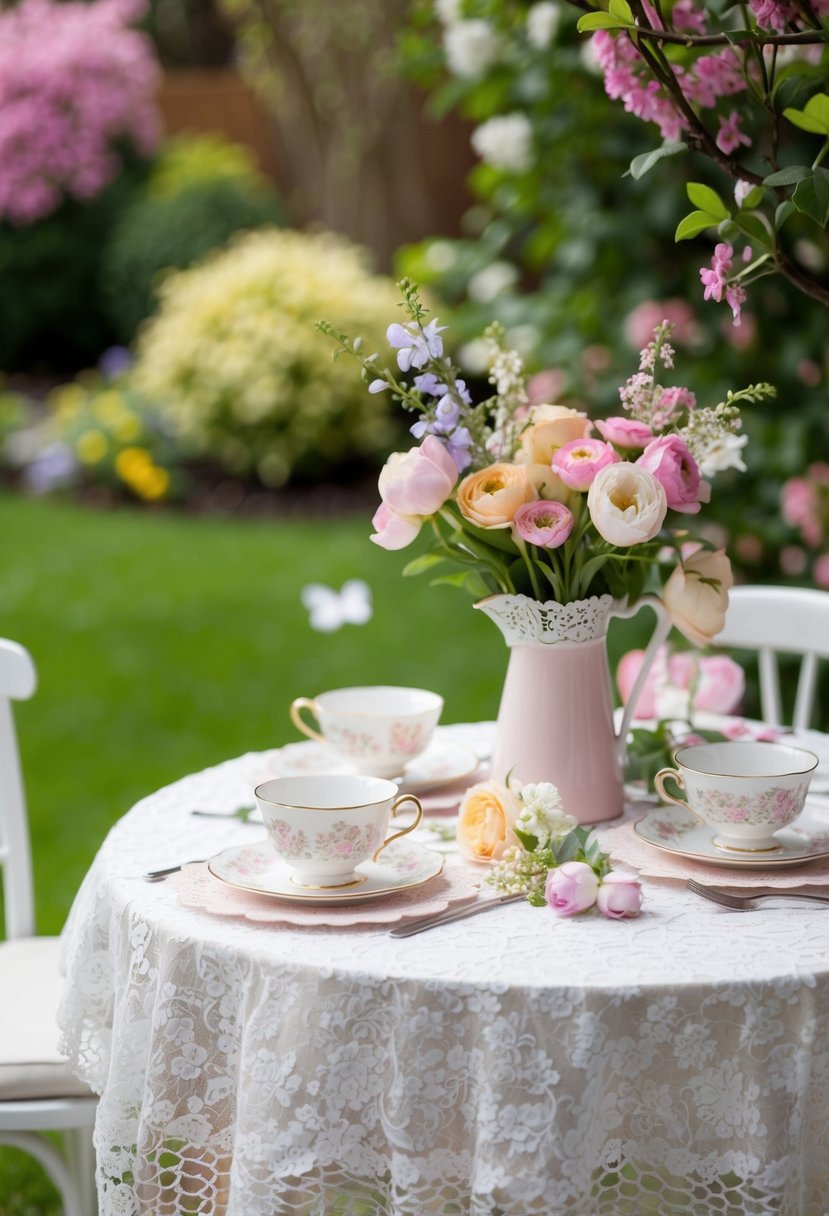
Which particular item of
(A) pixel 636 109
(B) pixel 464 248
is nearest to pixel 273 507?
(B) pixel 464 248

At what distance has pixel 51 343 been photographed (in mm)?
10414

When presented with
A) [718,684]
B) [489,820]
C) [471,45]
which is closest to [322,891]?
[489,820]

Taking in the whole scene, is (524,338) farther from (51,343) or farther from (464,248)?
(51,343)

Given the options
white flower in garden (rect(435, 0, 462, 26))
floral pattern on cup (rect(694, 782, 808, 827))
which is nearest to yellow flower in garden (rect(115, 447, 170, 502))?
white flower in garden (rect(435, 0, 462, 26))

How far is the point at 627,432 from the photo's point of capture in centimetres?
192

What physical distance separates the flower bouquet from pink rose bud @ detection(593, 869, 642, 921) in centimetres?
29

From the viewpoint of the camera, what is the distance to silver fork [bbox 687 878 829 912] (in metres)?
1.73

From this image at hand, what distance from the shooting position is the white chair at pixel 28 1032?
2.09m

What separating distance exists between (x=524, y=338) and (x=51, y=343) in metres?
6.49

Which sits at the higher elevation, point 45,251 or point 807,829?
point 45,251

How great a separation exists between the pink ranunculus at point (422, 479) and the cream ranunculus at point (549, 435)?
0.11 meters

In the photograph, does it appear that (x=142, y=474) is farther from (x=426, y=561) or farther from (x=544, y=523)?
(x=544, y=523)

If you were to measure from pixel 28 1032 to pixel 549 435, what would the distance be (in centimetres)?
110

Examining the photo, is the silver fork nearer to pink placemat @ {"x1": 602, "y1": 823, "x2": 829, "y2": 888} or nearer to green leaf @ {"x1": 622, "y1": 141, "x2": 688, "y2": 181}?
pink placemat @ {"x1": 602, "y1": 823, "x2": 829, "y2": 888}
